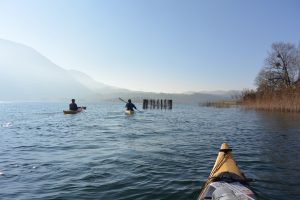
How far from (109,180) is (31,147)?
24.6ft

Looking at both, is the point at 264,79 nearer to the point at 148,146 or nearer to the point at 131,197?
the point at 148,146

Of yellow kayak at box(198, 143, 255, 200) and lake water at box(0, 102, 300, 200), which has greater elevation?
yellow kayak at box(198, 143, 255, 200)

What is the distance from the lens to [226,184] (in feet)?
23.4

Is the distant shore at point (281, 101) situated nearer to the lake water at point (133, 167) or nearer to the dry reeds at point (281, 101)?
the dry reeds at point (281, 101)

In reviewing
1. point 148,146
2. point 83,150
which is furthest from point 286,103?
point 83,150

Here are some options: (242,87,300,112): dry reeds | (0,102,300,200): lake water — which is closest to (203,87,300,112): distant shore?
(242,87,300,112): dry reeds

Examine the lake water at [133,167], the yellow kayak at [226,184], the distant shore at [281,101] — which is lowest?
the lake water at [133,167]

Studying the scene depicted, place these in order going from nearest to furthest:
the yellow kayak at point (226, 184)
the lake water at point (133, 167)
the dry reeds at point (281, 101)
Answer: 1. the yellow kayak at point (226, 184)
2. the lake water at point (133, 167)
3. the dry reeds at point (281, 101)

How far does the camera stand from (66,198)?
7609mm

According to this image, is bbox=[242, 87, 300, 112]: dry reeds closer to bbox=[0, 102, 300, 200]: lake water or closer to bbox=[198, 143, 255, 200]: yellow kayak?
bbox=[0, 102, 300, 200]: lake water

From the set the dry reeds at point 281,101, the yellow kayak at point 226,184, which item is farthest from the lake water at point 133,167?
the dry reeds at point 281,101

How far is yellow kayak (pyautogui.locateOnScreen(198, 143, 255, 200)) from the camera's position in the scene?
6.36 m

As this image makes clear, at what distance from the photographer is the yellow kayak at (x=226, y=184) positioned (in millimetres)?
6359

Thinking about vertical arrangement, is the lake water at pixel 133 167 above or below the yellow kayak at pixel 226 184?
below
